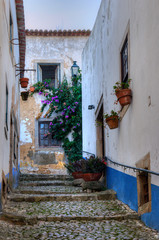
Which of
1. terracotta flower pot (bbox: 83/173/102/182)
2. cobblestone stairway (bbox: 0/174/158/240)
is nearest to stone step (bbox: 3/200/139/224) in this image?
cobblestone stairway (bbox: 0/174/158/240)

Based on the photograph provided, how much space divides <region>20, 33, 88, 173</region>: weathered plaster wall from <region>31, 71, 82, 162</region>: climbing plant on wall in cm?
39

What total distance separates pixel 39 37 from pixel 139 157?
12.1 meters

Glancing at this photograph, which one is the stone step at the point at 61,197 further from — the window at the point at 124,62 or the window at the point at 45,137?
the window at the point at 45,137

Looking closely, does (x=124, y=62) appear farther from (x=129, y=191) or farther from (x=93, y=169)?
(x=93, y=169)

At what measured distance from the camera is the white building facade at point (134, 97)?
423cm

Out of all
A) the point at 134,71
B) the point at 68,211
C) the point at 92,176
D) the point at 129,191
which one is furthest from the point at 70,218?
the point at 92,176

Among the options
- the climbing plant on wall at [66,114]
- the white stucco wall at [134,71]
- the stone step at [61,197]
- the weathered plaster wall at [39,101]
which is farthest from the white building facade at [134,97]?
→ the weathered plaster wall at [39,101]

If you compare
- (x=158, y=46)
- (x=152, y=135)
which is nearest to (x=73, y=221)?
(x=152, y=135)

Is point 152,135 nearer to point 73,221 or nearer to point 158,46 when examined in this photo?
point 158,46

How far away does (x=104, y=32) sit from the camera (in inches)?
347

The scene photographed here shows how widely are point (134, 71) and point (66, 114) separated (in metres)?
9.57

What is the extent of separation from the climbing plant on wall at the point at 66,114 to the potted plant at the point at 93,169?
633 cm

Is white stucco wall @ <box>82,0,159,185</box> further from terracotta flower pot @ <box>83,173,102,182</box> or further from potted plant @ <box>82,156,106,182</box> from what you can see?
terracotta flower pot @ <box>83,173,102,182</box>

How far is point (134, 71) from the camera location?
533 cm
